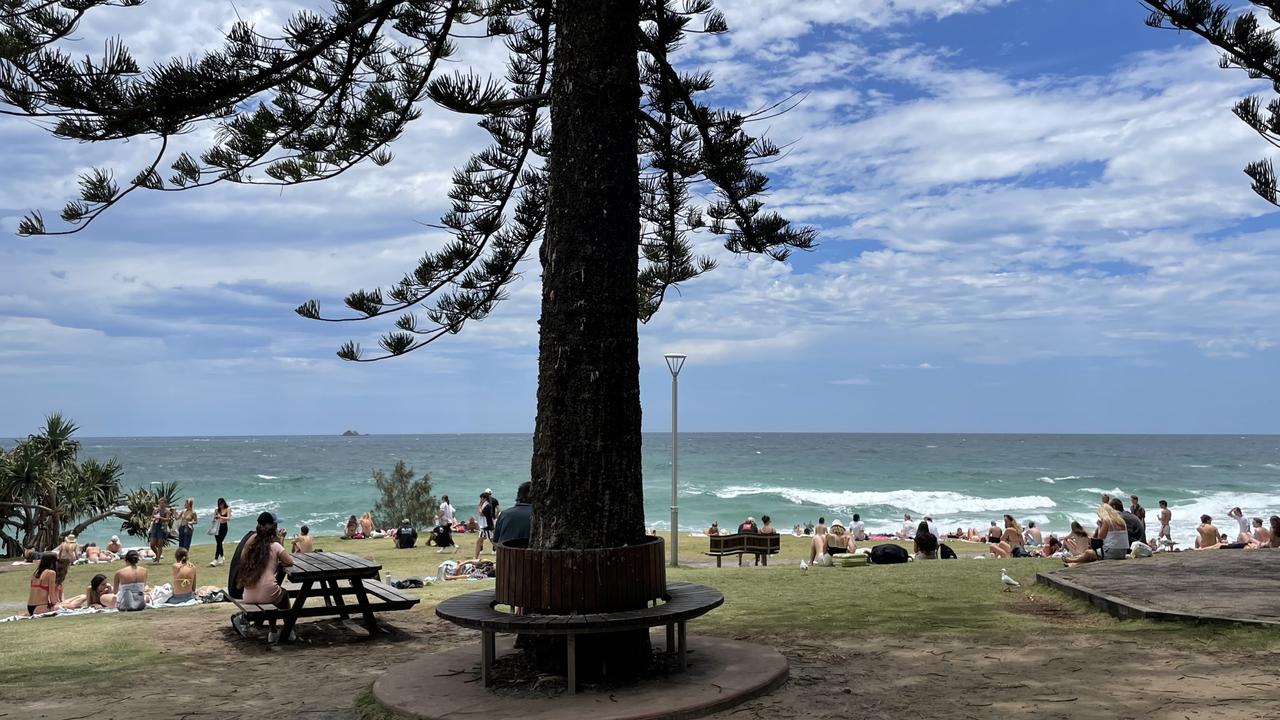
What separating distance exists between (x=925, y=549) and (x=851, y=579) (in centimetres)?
553

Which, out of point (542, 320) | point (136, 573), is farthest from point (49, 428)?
point (542, 320)

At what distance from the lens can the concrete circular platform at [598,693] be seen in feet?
13.7

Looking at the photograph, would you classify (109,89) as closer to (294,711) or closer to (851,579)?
(294,711)

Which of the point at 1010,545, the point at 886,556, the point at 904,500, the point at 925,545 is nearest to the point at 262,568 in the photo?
the point at 886,556

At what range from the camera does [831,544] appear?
1506 centimetres

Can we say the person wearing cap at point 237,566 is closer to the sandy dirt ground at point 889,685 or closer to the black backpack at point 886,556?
the sandy dirt ground at point 889,685

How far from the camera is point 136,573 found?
30.4ft

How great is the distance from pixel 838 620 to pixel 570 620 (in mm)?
3140

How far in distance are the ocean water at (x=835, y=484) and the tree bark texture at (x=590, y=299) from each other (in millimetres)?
28902

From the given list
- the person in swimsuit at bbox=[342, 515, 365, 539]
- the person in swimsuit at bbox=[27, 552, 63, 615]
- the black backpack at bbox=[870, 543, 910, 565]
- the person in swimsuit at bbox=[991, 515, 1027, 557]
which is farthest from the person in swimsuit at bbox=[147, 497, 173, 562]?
the person in swimsuit at bbox=[991, 515, 1027, 557]

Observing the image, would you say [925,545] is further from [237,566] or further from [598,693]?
[598,693]

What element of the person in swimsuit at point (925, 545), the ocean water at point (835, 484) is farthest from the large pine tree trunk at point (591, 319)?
the ocean water at point (835, 484)

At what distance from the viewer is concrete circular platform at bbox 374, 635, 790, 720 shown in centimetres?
418

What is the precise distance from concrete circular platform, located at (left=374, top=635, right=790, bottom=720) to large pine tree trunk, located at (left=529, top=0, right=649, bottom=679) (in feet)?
1.08
